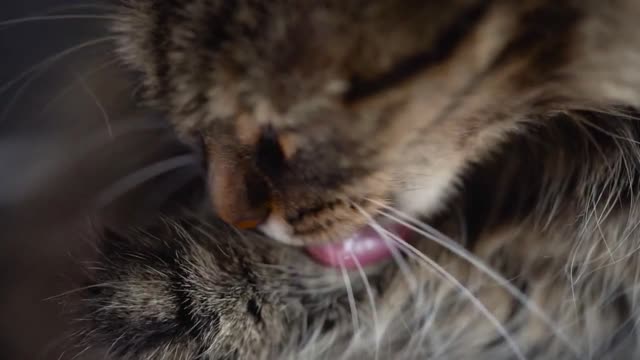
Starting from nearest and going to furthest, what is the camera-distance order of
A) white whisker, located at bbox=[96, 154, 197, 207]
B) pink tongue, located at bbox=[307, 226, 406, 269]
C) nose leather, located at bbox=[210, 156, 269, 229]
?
nose leather, located at bbox=[210, 156, 269, 229] < pink tongue, located at bbox=[307, 226, 406, 269] < white whisker, located at bbox=[96, 154, 197, 207]

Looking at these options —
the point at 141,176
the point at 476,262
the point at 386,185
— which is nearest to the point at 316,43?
the point at 386,185

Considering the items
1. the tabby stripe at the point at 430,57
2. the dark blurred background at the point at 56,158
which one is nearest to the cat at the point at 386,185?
the tabby stripe at the point at 430,57

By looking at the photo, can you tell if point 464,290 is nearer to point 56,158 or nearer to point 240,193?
point 240,193

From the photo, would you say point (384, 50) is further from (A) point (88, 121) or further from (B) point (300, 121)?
(A) point (88, 121)

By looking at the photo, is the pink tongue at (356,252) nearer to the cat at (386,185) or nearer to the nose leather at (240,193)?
the cat at (386,185)

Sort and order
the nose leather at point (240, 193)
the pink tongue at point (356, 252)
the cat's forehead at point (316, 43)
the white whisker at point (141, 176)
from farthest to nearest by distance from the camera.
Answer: the white whisker at point (141, 176)
the pink tongue at point (356, 252)
the nose leather at point (240, 193)
the cat's forehead at point (316, 43)

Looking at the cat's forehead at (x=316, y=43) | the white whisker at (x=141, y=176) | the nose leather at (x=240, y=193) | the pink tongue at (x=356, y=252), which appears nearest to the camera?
the cat's forehead at (x=316, y=43)

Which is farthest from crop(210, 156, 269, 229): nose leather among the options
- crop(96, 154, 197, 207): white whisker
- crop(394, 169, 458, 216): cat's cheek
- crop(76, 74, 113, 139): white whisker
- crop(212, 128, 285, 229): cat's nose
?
crop(76, 74, 113, 139): white whisker

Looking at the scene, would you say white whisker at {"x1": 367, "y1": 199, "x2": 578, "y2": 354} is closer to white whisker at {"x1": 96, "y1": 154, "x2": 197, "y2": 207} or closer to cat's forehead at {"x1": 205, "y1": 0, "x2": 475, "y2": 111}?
cat's forehead at {"x1": 205, "y1": 0, "x2": 475, "y2": 111}
